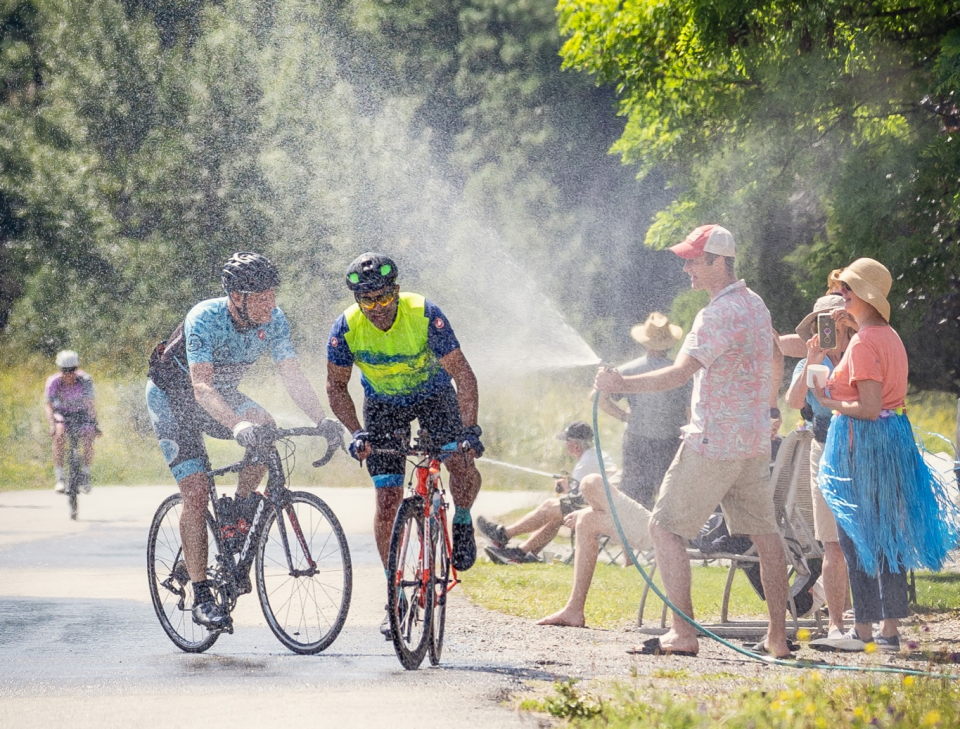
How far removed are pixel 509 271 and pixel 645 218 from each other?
13.7 feet

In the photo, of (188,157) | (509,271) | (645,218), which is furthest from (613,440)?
(188,157)

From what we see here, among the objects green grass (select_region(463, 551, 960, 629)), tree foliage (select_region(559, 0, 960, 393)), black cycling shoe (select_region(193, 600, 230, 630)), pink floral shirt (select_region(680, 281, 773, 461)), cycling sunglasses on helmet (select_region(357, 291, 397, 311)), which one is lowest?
green grass (select_region(463, 551, 960, 629))

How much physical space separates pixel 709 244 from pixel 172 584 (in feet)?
10.7

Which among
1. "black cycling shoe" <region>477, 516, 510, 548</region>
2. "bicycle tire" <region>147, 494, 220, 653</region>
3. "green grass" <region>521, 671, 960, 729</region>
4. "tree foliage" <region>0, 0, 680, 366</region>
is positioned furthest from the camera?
"tree foliage" <region>0, 0, 680, 366</region>

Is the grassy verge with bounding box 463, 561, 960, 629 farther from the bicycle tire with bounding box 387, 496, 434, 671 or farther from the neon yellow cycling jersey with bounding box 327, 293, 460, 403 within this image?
the neon yellow cycling jersey with bounding box 327, 293, 460, 403

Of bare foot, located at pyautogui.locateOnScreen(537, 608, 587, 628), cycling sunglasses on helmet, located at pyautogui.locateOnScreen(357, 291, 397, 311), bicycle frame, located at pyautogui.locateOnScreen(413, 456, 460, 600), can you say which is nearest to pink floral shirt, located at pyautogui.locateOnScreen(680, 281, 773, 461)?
bicycle frame, located at pyautogui.locateOnScreen(413, 456, 460, 600)

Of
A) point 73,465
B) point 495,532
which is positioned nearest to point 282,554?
point 495,532

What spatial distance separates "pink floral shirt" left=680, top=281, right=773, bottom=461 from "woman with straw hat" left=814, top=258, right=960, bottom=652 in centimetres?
47

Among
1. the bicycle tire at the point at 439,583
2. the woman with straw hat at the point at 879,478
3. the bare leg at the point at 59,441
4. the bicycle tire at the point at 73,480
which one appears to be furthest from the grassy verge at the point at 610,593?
the bare leg at the point at 59,441

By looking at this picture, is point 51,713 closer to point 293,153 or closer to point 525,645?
point 525,645

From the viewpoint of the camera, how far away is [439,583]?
699 centimetres

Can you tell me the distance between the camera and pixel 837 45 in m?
12.6

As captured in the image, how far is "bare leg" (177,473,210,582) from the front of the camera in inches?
290

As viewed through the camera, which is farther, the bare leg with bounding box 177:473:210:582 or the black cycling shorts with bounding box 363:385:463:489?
the bare leg with bounding box 177:473:210:582
